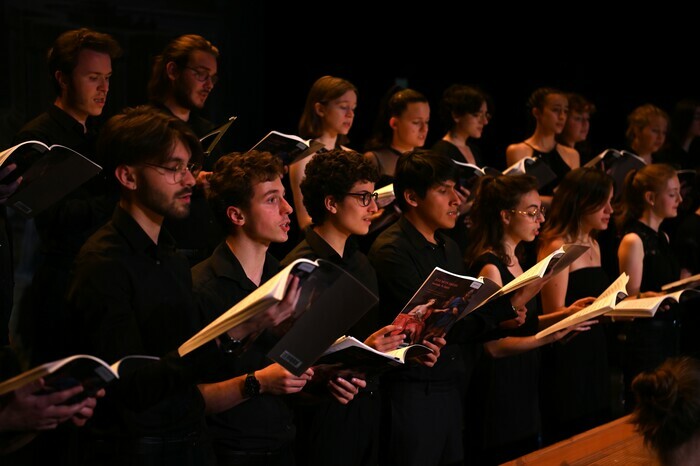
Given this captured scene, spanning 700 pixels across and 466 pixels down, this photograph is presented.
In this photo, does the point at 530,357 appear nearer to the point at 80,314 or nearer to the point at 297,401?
the point at 297,401

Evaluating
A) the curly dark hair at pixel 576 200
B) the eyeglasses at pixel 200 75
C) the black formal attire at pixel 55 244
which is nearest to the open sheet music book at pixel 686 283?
the curly dark hair at pixel 576 200

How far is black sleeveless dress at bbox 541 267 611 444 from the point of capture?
450cm

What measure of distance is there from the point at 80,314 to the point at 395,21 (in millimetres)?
4565

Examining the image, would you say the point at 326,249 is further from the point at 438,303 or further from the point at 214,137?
the point at 214,137

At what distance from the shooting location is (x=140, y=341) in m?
2.46

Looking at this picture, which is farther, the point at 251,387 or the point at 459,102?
the point at 459,102

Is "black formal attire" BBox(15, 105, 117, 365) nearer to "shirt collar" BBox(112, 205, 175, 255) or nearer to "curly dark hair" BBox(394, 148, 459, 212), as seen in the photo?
"shirt collar" BBox(112, 205, 175, 255)

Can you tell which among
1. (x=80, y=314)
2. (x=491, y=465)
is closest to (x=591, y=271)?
(x=491, y=465)

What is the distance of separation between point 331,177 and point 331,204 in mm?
100

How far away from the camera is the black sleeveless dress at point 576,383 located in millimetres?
4496

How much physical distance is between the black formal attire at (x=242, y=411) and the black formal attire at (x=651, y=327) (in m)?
2.46

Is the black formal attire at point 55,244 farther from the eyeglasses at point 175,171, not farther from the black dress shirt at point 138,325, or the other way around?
the black dress shirt at point 138,325

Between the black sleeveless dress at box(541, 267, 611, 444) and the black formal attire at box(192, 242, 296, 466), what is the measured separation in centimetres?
190

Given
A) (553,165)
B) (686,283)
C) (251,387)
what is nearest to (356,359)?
(251,387)
